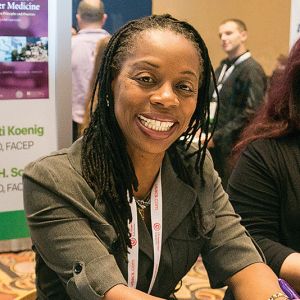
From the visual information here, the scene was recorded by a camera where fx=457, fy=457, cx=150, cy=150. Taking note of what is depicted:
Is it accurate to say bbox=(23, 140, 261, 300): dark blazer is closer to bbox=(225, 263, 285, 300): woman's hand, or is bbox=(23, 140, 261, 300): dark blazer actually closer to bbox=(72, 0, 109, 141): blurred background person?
bbox=(225, 263, 285, 300): woman's hand

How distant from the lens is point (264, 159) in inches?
65.8

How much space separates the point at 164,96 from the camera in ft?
3.78

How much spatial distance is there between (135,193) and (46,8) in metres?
2.42

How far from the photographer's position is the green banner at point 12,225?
3473 millimetres

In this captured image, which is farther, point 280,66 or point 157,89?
point 280,66

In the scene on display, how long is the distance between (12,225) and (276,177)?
2.45 metres

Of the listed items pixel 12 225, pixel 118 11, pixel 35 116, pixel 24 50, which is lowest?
pixel 12 225

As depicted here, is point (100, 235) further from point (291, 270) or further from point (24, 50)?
point (24, 50)

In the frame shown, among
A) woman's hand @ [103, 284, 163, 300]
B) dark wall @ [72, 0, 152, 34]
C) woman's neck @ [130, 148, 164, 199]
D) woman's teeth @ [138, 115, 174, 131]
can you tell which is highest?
dark wall @ [72, 0, 152, 34]

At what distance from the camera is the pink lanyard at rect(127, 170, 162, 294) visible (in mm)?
1212

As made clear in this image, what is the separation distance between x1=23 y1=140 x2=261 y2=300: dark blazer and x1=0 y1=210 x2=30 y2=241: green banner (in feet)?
7.75

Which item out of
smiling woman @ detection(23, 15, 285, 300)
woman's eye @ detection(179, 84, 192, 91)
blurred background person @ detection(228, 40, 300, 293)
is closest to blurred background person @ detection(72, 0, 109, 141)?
blurred background person @ detection(228, 40, 300, 293)

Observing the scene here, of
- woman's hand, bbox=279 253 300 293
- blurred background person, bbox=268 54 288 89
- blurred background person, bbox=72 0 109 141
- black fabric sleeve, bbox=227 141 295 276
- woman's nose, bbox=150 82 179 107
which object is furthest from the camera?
blurred background person, bbox=72 0 109 141

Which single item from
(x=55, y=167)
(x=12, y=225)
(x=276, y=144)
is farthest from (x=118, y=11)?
(x=55, y=167)
